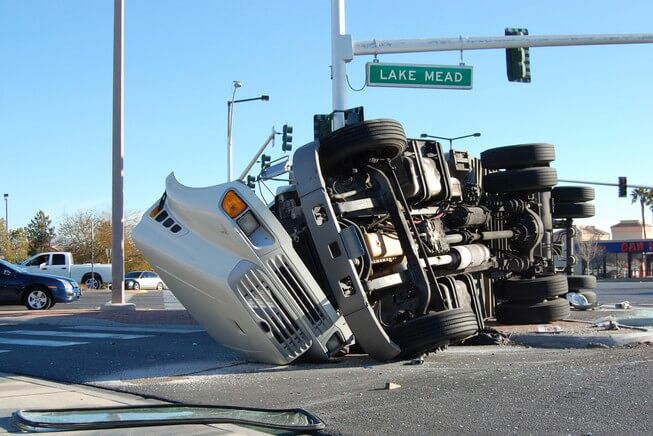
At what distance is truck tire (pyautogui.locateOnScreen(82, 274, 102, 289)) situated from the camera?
1674 inches

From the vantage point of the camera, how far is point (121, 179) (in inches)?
682

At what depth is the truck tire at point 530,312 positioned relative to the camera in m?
9.74

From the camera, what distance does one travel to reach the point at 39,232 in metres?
107

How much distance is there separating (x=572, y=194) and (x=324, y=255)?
24.2 feet

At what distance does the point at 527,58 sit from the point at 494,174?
7286 mm

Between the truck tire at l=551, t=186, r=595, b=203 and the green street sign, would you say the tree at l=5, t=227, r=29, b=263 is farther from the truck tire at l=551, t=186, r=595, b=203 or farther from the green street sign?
the truck tire at l=551, t=186, r=595, b=203

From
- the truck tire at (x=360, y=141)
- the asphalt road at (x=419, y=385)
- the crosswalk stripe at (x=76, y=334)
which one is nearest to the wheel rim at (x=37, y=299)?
the crosswalk stripe at (x=76, y=334)

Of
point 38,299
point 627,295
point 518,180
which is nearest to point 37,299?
point 38,299

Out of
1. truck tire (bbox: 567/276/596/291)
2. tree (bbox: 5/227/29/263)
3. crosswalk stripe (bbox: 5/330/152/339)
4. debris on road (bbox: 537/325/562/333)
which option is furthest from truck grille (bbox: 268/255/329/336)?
tree (bbox: 5/227/29/263)

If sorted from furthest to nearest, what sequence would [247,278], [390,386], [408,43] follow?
[408,43], [247,278], [390,386]

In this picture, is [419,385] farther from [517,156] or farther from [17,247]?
[17,247]

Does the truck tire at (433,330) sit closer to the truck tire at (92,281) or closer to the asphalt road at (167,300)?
the asphalt road at (167,300)

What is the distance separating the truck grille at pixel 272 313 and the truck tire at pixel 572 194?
24.1 ft

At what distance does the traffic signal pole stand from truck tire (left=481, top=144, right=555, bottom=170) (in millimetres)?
4208
